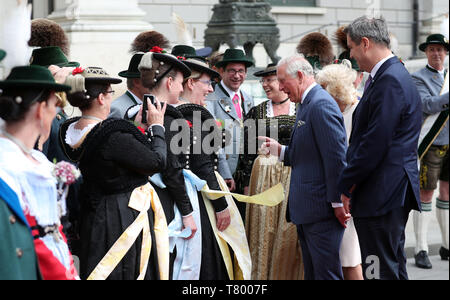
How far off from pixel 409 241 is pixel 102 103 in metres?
4.63

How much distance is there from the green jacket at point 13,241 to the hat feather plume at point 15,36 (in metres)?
0.63

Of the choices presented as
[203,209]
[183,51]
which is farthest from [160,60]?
[183,51]

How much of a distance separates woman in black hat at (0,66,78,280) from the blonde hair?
2.96m

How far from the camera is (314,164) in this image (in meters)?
4.79

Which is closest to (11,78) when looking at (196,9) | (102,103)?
(102,103)

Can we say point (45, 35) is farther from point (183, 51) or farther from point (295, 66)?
point (295, 66)

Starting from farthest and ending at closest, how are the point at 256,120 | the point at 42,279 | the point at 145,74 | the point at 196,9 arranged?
the point at 196,9 → the point at 256,120 → the point at 145,74 → the point at 42,279

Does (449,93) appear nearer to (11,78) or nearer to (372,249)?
(372,249)

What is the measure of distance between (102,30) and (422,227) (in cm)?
437

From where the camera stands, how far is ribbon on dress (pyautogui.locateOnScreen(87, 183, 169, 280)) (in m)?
4.20

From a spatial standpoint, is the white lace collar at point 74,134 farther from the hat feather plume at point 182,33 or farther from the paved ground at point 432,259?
the paved ground at point 432,259

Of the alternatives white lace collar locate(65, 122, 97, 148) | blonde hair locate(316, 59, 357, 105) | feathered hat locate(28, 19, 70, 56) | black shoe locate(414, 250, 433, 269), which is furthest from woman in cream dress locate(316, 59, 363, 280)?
white lace collar locate(65, 122, 97, 148)

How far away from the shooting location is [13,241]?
2.86 meters

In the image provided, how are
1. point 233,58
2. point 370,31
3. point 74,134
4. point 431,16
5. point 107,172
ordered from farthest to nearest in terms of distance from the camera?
point 431,16 → point 233,58 → point 370,31 → point 74,134 → point 107,172
